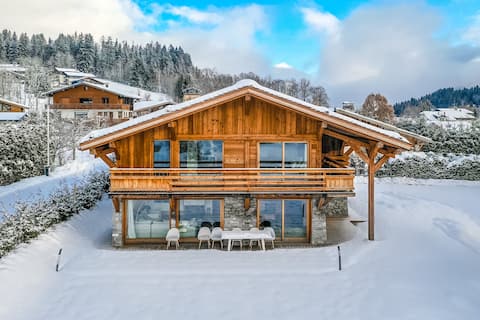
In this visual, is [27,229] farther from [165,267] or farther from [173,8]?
[173,8]

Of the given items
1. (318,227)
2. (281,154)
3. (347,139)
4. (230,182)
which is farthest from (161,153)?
(347,139)

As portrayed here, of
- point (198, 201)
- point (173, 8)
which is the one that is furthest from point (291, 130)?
point (173, 8)

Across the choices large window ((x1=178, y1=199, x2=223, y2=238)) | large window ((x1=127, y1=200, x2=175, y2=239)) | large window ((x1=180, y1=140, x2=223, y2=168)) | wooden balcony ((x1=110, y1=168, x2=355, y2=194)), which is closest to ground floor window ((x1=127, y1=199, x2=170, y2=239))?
large window ((x1=127, y1=200, x2=175, y2=239))

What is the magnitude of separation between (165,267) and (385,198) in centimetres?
1393

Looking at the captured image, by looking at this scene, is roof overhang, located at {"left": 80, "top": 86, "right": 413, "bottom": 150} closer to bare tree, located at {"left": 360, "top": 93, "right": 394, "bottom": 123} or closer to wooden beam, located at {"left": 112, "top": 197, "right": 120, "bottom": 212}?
wooden beam, located at {"left": 112, "top": 197, "right": 120, "bottom": 212}

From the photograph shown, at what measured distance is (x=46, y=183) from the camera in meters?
24.6

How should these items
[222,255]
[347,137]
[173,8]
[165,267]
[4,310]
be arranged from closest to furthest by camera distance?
[4,310], [165,267], [222,255], [347,137], [173,8]

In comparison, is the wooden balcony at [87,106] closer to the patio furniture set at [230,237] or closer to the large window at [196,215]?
the large window at [196,215]

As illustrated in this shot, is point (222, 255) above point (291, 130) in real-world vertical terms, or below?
below

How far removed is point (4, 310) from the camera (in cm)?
926

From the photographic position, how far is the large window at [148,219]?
47.6 ft

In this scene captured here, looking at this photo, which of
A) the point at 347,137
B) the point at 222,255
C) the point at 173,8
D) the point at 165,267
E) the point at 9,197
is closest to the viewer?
the point at 165,267

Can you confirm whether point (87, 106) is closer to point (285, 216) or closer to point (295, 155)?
point (295, 155)

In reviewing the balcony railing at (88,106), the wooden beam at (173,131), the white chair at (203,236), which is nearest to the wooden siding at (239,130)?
the wooden beam at (173,131)
